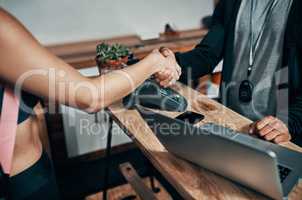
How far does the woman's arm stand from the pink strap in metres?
0.07

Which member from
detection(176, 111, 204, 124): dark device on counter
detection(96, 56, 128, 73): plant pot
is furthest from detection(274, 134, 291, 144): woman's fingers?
detection(96, 56, 128, 73): plant pot

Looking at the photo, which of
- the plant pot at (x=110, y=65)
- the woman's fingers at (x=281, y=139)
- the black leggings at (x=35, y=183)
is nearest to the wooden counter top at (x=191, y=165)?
the woman's fingers at (x=281, y=139)

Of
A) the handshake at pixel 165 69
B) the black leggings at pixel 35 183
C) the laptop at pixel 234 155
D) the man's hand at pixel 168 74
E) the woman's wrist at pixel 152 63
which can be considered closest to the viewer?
the laptop at pixel 234 155

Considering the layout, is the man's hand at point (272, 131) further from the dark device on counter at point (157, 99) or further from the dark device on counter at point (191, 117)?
the dark device on counter at point (157, 99)

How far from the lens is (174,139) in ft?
2.67

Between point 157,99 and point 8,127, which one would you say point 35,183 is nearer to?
point 8,127

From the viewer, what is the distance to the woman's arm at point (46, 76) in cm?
67

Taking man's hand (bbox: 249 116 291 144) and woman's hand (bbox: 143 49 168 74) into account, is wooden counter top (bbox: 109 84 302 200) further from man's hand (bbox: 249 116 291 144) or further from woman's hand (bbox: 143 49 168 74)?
woman's hand (bbox: 143 49 168 74)

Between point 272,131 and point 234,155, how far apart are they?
35 cm

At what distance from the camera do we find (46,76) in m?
0.72

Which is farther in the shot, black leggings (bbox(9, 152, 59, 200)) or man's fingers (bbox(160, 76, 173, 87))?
man's fingers (bbox(160, 76, 173, 87))

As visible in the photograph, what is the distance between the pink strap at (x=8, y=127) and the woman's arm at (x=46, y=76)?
0.07 metres

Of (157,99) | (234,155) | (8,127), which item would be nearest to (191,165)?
(234,155)

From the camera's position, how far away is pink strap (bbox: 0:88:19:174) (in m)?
0.79
